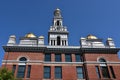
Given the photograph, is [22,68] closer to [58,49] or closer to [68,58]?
[58,49]

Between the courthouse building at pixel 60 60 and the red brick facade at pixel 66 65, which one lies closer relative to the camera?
the red brick facade at pixel 66 65

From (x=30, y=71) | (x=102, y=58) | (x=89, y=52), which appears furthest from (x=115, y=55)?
(x=30, y=71)

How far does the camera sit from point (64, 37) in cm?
4234

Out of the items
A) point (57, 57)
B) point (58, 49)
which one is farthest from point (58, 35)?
point (57, 57)

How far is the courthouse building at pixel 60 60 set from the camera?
102 ft

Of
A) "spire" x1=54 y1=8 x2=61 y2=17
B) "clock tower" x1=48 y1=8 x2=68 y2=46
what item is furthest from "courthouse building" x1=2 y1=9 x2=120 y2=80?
"spire" x1=54 y1=8 x2=61 y2=17

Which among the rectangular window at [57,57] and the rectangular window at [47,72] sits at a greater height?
the rectangular window at [57,57]

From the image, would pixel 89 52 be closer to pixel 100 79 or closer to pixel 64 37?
pixel 100 79

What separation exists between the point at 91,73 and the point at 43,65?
28.7ft

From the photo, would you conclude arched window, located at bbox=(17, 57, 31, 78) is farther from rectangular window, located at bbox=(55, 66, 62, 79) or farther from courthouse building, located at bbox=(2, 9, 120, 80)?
rectangular window, located at bbox=(55, 66, 62, 79)

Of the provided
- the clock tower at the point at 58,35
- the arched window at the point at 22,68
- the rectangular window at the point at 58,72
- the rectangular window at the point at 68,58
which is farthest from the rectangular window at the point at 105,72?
the arched window at the point at 22,68

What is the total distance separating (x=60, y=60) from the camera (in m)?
33.7

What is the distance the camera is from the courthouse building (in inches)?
1230

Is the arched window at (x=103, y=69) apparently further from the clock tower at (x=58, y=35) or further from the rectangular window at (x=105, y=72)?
the clock tower at (x=58, y=35)
